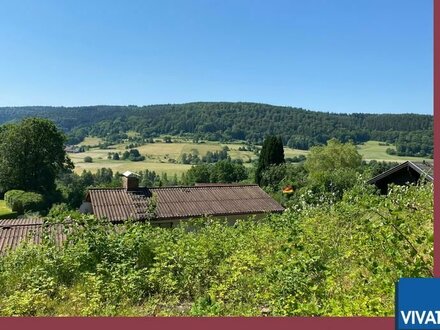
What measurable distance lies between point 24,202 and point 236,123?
95441mm

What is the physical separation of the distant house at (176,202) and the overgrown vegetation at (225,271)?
12.7m

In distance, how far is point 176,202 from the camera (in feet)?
66.6

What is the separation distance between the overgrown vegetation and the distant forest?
93.0 m

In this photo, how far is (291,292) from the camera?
3.25 m

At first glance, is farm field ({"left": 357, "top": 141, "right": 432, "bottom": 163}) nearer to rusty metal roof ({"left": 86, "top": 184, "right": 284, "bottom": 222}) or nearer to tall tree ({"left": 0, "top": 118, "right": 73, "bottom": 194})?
tall tree ({"left": 0, "top": 118, "right": 73, "bottom": 194})

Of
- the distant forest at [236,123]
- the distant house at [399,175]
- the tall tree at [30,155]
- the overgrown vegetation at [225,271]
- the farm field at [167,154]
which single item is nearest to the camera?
the overgrown vegetation at [225,271]

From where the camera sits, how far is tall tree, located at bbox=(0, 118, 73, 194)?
38094 millimetres

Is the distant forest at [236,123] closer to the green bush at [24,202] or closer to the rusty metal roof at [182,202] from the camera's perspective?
the green bush at [24,202]

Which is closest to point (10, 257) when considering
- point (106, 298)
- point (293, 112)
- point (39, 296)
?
point (39, 296)

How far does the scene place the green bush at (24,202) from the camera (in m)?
31.9

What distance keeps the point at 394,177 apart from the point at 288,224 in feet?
47.4

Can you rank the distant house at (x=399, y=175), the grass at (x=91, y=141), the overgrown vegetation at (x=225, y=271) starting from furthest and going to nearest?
the grass at (x=91, y=141) < the distant house at (x=399, y=175) < the overgrown vegetation at (x=225, y=271)

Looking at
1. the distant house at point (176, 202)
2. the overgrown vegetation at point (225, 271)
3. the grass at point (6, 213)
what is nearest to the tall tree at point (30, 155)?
the grass at point (6, 213)

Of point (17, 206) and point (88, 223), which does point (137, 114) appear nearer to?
point (17, 206)
